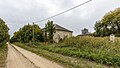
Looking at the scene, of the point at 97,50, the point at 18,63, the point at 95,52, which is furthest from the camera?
the point at 97,50

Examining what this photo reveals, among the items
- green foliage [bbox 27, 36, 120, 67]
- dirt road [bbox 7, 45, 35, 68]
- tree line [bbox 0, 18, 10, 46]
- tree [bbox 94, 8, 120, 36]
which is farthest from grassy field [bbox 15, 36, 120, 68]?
tree line [bbox 0, 18, 10, 46]

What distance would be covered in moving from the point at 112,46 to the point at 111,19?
1149 inches

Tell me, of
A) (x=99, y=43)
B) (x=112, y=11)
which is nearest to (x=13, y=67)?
(x=99, y=43)

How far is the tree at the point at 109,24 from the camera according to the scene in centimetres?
4816

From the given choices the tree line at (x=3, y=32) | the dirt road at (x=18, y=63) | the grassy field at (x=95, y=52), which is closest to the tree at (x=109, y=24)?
the grassy field at (x=95, y=52)

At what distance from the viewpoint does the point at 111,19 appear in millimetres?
49125

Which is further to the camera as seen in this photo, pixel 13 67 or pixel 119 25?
pixel 119 25

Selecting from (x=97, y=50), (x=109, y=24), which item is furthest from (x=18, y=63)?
(x=109, y=24)

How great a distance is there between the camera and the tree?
4816 cm

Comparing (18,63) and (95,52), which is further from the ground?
(95,52)

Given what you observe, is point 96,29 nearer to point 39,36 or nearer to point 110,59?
point 39,36

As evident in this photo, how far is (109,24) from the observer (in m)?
50.0

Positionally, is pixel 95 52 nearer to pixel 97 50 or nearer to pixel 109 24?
pixel 97 50

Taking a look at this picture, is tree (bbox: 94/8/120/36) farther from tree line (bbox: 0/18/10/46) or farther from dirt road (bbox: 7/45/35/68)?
dirt road (bbox: 7/45/35/68)
